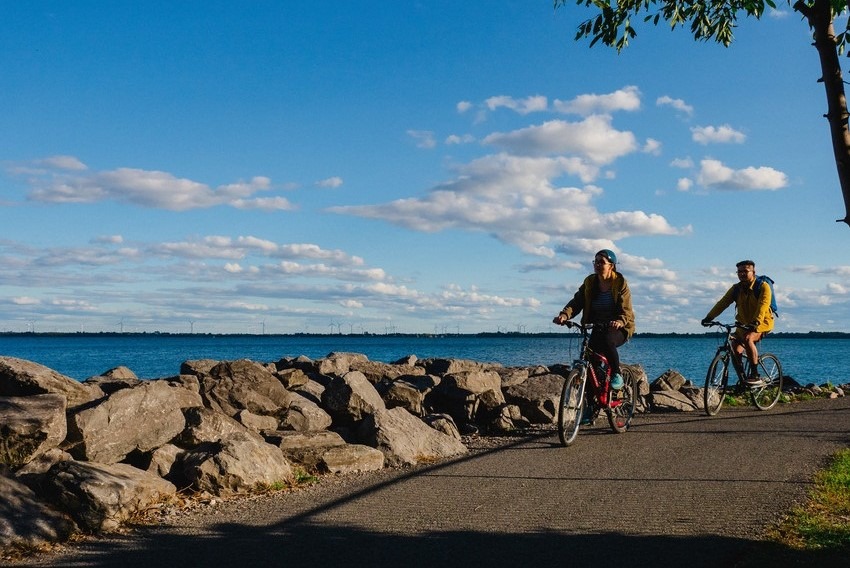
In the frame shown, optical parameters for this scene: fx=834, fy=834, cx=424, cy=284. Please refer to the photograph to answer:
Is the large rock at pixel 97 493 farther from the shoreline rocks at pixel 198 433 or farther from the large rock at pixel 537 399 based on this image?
the large rock at pixel 537 399

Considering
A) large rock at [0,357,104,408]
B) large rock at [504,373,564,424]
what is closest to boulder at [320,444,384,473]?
large rock at [0,357,104,408]

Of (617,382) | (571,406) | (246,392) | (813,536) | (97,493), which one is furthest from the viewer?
(246,392)

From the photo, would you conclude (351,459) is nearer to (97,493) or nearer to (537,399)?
(97,493)

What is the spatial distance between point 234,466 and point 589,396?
4.90 meters

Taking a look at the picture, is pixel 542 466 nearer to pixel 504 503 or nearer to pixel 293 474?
pixel 504 503

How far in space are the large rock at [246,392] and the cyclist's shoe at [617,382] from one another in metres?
4.51

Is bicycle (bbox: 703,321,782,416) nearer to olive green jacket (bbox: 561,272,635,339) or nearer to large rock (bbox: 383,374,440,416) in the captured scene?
olive green jacket (bbox: 561,272,635,339)

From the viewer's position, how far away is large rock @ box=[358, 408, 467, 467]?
365 inches

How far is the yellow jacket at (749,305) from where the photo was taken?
525 inches

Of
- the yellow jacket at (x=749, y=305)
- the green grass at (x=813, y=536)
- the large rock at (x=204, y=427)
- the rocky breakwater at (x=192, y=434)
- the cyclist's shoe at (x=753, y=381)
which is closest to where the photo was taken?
the green grass at (x=813, y=536)

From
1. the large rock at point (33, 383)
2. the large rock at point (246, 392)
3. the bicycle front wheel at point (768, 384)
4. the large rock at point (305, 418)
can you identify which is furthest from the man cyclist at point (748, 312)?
the large rock at point (33, 383)

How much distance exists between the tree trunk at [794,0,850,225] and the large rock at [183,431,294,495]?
17.5ft

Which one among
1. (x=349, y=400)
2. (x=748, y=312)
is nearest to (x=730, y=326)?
(x=748, y=312)

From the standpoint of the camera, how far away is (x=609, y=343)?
1063cm
